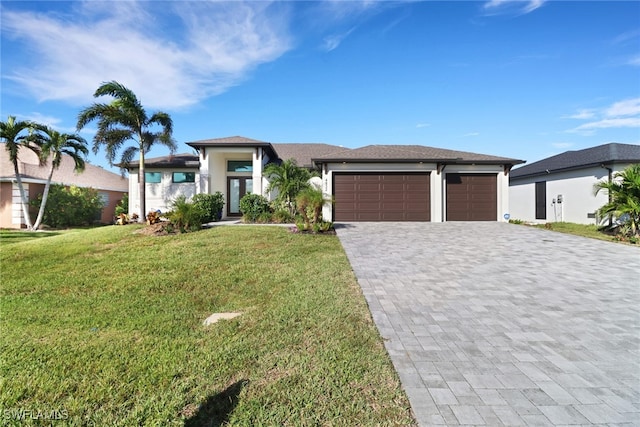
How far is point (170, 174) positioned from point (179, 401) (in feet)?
57.3

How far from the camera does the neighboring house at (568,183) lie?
49.6 ft

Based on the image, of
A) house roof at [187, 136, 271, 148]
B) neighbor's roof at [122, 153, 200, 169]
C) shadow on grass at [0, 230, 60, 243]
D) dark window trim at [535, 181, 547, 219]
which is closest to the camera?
shadow on grass at [0, 230, 60, 243]

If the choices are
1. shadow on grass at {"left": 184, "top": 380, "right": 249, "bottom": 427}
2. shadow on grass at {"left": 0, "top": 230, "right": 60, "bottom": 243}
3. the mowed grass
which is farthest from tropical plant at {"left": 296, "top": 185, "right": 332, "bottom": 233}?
shadow on grass at {"left": 0, "top": 230, "right": 60, "bottom": 243}

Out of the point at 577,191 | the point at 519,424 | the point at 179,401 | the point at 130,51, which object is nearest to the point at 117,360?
the point at 179,401

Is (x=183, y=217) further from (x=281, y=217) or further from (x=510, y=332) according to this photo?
(x=510, y=332)

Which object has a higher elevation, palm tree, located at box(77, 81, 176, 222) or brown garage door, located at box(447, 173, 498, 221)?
palm tree, located at box(77, 81, 176, 222)

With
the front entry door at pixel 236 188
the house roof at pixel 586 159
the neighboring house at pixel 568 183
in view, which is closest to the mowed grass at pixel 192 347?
the front entry door at pixel 236 188

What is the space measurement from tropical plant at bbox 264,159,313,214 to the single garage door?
1791 millimetres

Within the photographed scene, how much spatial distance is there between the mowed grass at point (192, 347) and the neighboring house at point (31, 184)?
14286 mm

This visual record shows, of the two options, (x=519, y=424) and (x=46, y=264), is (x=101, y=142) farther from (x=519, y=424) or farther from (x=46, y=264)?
(x=519, y=424)

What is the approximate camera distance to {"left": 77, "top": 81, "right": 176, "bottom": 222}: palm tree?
14.3 metres

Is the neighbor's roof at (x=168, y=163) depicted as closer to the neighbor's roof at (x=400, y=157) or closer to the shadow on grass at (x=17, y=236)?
the shadow on grass at (x=17, y=236)

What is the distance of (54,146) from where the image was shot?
50.6 ft

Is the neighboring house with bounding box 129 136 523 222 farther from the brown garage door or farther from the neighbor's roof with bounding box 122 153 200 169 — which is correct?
the neighbor's roof with bounding box 122 153 200 169
